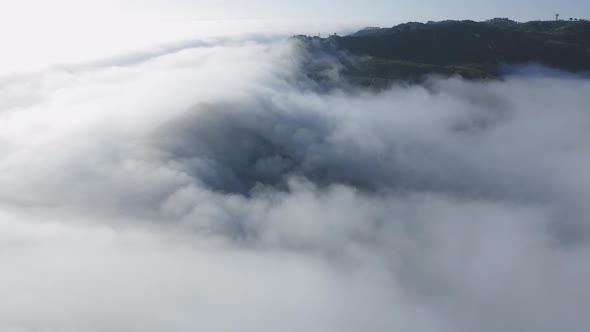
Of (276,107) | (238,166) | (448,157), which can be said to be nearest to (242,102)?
(276,107)

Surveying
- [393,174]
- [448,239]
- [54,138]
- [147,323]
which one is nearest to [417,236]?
[448,239]

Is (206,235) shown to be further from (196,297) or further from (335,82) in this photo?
(335,82)

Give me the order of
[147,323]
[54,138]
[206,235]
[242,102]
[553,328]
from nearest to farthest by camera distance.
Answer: [147,323], [553,328], [206,235], [54,138], [242,102]

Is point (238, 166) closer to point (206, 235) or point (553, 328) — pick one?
point (206, 235)

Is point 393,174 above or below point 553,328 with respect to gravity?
above

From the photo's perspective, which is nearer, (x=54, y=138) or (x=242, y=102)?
(x=54, y=138)

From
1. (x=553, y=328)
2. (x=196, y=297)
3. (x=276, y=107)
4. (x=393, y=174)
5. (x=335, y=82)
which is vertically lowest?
(x=553, y=328)

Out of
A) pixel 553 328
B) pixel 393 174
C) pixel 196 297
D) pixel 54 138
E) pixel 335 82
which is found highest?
pixel 335 82

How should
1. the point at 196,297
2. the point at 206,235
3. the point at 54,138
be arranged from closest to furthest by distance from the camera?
the point at 196,297 → the point at 206,235 → the point at 54,138

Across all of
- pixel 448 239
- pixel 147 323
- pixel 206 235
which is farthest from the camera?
pixel 448 239
